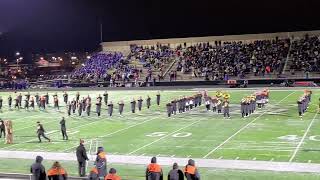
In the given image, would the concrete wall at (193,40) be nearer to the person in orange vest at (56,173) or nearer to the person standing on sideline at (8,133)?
the person standing on sideline at (8,133)

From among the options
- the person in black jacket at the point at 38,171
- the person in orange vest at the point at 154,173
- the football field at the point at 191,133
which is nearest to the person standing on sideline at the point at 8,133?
the football field at the point at 191,133

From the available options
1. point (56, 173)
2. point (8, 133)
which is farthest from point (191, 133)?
point (56, 173)

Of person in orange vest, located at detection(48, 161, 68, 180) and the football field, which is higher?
person in orange vest, located at detection(48, 161, 68, 180)

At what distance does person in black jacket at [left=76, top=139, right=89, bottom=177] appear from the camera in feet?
48.1

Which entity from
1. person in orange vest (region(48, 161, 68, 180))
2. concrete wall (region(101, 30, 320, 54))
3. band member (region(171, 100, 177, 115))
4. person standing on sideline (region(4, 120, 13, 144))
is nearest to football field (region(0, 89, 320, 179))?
person standing on sideline (region(4, 120, 13, 144))

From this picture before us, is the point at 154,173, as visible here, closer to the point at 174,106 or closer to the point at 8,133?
the point at 8,133

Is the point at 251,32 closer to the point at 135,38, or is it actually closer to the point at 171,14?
the point at 171,14

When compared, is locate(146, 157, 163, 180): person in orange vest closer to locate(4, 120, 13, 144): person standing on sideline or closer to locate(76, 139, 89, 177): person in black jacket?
locate(76, 139, 89, 177): person in black jacket

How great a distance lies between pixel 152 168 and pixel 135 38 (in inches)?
1922

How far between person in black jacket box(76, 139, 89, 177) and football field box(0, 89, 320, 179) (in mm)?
3714

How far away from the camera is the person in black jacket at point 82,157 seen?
14.7 metres

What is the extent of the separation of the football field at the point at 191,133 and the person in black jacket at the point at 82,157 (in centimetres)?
371

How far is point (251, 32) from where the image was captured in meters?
54.4

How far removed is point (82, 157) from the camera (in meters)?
14.7
